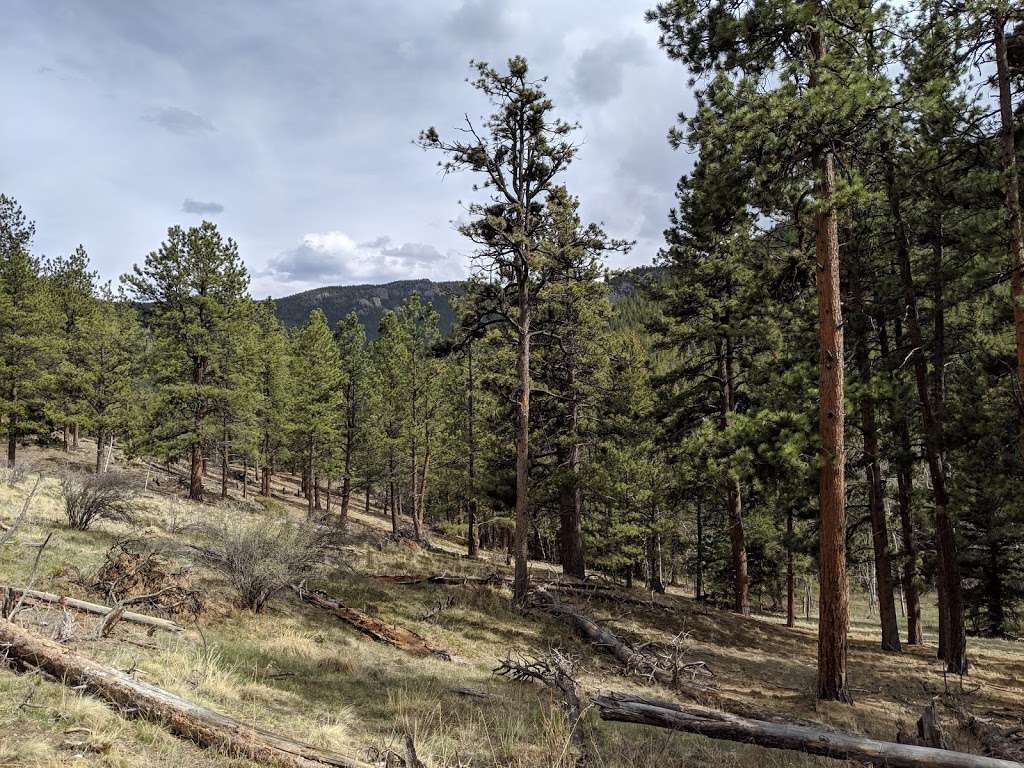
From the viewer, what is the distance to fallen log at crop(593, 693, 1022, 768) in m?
4.90

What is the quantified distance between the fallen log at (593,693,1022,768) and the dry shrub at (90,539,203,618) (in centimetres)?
681

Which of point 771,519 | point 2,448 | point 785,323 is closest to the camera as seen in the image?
point 785,323

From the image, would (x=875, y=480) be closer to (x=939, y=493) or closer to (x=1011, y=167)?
(x=939, y=493)

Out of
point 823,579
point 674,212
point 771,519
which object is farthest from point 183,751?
point 771,519

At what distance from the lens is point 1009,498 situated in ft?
39.9

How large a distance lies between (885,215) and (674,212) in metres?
7.09

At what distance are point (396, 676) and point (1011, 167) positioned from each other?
12032 millimetres

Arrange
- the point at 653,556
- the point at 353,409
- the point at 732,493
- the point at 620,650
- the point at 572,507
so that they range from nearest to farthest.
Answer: the point at 620,650
the point at 732,493
the point at 572,507
the point at 653,556
the point at 353,409

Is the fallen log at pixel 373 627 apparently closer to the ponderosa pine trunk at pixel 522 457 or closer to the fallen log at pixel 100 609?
the fallen log at pixel 100 609

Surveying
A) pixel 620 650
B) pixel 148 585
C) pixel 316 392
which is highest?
pixel 316 392

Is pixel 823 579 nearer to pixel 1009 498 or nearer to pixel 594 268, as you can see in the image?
pixel 1009 498

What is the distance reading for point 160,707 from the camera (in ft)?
15.1

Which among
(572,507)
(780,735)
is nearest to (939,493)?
(572,507)

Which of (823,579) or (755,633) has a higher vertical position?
(823,579)
